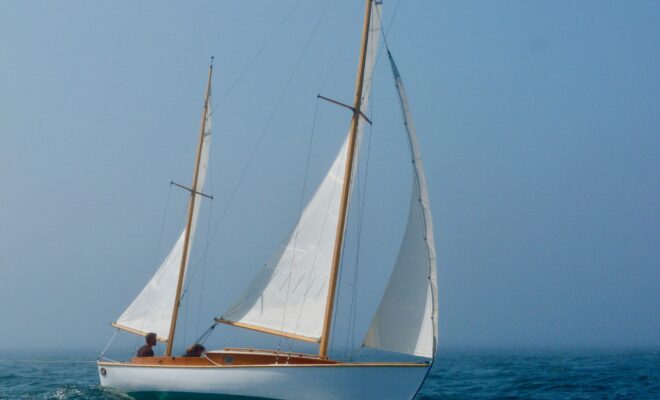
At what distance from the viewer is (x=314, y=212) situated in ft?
73.9

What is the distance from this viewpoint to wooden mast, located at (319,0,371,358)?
21.3 m

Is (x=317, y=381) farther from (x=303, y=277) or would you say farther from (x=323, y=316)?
(x=303, y=277)

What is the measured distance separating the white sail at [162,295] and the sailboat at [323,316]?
246cm

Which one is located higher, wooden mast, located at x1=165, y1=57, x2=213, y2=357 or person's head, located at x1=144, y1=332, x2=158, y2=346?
wooden mast, located at x1=165, y1=57, x2=213, y2=357

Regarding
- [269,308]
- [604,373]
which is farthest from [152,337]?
[604,373]

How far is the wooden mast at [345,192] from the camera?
21.3 metres

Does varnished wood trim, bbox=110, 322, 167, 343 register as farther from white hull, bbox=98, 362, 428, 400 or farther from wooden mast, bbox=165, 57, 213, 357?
white hull, bbox=98, 362, 428, 400

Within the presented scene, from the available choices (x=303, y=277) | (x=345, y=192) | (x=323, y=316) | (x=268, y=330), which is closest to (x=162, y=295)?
(x=268, y=330)

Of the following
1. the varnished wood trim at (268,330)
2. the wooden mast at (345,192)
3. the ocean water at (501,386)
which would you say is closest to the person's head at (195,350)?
the varnished wood trim at (268,330)

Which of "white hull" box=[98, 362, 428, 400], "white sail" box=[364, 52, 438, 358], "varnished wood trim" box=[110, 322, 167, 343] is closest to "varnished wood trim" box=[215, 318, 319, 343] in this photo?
"white hull" box=[98, 362, 428, 400]

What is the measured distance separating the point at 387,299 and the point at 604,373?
2696 cm

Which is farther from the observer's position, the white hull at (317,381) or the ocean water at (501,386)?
the ocean water at (501,386)

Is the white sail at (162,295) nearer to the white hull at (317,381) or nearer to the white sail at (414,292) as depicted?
the white hull at (317,381)

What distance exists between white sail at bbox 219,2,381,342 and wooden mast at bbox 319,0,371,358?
0.19 metres
